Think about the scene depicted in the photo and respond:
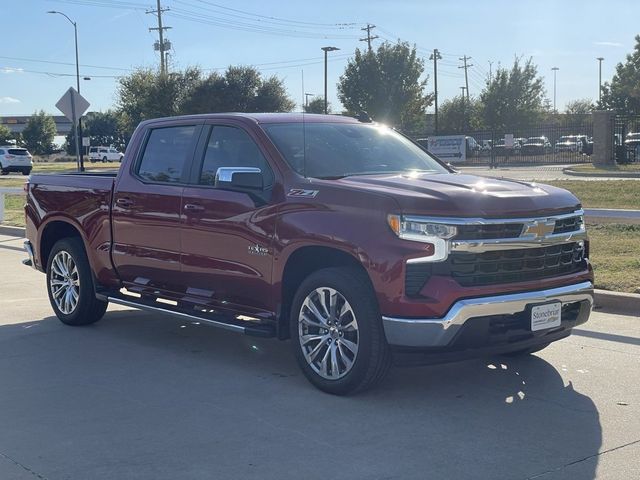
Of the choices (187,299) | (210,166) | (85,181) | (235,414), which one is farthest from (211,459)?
(85,181)

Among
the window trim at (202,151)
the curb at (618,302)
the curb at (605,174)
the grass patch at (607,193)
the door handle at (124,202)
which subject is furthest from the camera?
the curb at (605,174)

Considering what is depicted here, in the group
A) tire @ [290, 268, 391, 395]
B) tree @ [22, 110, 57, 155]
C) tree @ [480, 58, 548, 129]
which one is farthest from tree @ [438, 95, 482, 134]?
tire @ [290, 268, 391, 395]

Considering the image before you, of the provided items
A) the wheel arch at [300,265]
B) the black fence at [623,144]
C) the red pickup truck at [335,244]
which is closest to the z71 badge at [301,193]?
the red pickup truck at [335,244]

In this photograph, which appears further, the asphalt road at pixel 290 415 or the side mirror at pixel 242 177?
the side mirror at pixel 242 177

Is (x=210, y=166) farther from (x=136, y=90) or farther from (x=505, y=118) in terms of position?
(x=505, y=118)

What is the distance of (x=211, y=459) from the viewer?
4.46m

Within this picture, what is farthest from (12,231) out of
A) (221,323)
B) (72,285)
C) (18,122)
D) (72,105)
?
(18,122)

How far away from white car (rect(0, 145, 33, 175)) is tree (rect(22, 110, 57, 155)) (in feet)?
138

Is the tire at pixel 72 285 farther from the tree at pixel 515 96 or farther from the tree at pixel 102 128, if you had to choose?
the tree at pixel 102 128

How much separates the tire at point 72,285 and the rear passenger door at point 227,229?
1.68 metres

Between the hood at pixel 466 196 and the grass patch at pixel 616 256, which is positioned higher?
the hood at pixel 466 196

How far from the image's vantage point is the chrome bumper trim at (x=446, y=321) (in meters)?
4.96

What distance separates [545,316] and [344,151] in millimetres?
2069

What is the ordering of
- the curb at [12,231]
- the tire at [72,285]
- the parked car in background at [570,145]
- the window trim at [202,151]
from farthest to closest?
the parked car in background at [570,145], the curb at [12,231], the tire at [72,285], the window trim at [202,151]
